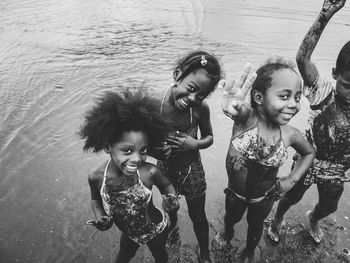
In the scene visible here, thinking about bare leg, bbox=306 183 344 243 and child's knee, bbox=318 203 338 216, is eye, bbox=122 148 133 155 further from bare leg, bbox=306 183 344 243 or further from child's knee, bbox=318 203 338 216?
child's knee, bbox=318 203 338 216

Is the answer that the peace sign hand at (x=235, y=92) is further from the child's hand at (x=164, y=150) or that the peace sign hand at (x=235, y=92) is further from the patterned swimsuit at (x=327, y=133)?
the patterned swimsuit at (x=327, y=133)

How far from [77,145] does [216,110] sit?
2.35 metres

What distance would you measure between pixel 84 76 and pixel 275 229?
448 centimetres

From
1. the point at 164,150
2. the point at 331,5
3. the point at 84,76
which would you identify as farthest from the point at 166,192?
the point at 84,76

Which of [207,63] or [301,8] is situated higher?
[207,63]

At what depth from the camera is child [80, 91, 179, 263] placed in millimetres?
1848

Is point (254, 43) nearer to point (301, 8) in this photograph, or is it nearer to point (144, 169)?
point (301, 8)

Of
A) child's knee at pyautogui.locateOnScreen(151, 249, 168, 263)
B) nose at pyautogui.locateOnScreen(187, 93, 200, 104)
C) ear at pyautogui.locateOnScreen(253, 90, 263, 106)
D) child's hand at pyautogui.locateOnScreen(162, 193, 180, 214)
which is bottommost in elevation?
child's knee at pyautogui.locateOnScreen(151, 249, 168, 263)

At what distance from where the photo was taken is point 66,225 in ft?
9.90

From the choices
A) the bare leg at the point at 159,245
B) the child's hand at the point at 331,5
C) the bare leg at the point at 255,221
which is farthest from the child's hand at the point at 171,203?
the child's hand at the point at 331,5

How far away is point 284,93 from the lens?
1.95 m

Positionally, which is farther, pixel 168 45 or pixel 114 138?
pixel 168 45

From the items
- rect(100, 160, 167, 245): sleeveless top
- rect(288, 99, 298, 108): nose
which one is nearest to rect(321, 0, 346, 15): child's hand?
rect(288, 99, 298, 108): nose

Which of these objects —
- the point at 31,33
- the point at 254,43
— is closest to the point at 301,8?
the point at 254,43
